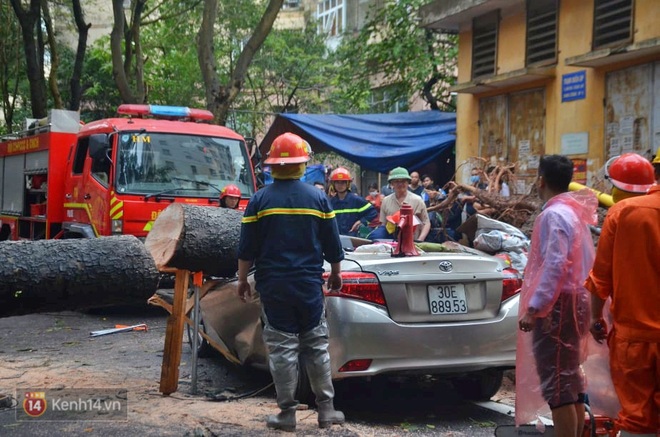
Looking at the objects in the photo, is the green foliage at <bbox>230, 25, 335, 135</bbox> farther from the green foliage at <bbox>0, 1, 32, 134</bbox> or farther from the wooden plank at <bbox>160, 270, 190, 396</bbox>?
the wooden plank at <bbox>160, 270, 190, 396</bbox>

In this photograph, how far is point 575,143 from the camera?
40.5ft

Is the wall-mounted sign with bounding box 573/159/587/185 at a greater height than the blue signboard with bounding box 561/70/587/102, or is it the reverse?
the blue signboard with bounding box 561/70/587/102

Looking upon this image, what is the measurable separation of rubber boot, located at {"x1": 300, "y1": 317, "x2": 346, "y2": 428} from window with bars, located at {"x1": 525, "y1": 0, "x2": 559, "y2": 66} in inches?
367

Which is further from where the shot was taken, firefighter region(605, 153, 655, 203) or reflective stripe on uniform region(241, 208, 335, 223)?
reflective stripe on uniform region(241, 208, 335, 223)

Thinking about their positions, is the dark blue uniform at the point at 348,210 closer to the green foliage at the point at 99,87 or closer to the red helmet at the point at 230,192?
the red helmet at the point at 230,192

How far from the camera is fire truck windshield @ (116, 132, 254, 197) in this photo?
376 inches

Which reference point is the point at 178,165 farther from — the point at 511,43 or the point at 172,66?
the point at 172,66

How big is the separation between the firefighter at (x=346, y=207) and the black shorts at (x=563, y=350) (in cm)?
572

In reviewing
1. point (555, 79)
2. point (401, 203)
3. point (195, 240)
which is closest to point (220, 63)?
point (555, 79)

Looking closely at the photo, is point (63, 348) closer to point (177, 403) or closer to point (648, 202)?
point (177, 403)

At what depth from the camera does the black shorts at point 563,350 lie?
4.06 metres

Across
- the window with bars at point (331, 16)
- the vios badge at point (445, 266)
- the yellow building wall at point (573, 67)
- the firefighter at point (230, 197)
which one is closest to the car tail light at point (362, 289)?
the vios badge at point (445, 266)

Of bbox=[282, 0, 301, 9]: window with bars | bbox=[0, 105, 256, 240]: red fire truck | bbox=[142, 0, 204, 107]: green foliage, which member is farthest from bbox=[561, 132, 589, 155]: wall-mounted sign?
bbox=[282, 0, 301, 9]: window with bars

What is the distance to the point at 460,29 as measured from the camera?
1545 centimetres
